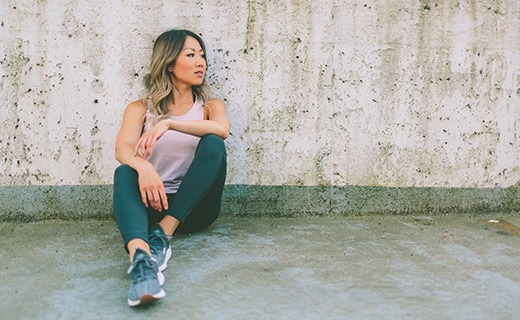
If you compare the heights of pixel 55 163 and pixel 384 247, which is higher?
pixel 55 163

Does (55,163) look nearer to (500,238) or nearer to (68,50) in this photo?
(68,50)

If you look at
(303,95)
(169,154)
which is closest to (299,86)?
(303,95)

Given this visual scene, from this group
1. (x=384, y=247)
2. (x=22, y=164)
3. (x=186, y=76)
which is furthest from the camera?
(x=22, y=164)

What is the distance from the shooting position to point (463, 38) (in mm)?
3199

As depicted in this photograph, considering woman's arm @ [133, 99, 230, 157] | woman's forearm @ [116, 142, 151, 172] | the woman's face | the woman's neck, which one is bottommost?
woman's forearm @ [116, 142, 151, 172]

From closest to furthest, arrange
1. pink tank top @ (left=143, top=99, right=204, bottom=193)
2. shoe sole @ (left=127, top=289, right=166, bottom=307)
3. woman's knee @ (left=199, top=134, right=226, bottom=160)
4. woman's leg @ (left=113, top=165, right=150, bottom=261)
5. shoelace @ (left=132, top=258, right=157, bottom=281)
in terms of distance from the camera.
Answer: shoe sole @ (left=127, top=289, right=166, bottom=307) < shoelace @ (left=132, top=258, right=157, bottom=281) < woman's leg @ (left=113, top=165, right=150, bottom=261) < woman's knee @ (left=199, top=134, right=226, bottom=160) < pink tank top @ (left=143, top=99, right=204, bottom=193)

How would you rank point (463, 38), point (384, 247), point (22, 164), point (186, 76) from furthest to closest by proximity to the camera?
point (463, 38), point (22, 164), point (186, 76), point (384, 247)

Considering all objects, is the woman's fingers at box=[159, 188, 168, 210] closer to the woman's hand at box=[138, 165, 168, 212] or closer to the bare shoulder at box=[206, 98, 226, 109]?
the woman's hand at box=[138, 165, 168, 212]

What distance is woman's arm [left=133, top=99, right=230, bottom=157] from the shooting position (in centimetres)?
241

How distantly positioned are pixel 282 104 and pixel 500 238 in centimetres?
163

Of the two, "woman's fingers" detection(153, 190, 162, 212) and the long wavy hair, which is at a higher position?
the long wavy hair

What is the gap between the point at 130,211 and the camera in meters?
2.16

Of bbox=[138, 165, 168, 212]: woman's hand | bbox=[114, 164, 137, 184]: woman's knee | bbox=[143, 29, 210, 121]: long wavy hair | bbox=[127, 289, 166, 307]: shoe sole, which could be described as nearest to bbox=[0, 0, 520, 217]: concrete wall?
bbox=[143, 29, 210, 121]: long wavy hair

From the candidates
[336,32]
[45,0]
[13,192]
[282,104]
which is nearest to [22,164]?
[13,192]
